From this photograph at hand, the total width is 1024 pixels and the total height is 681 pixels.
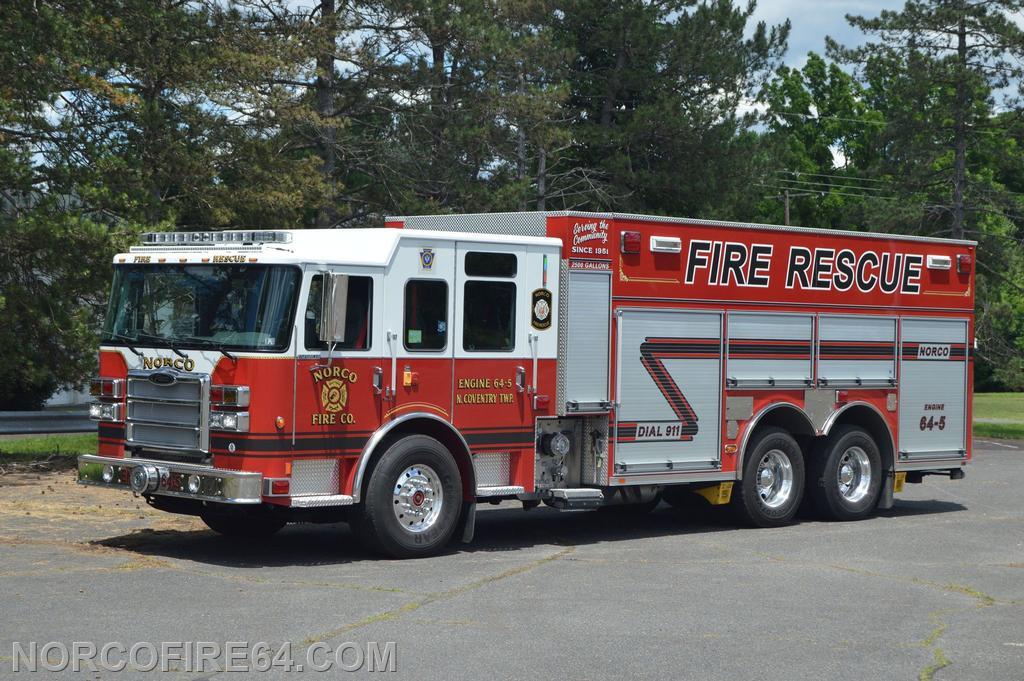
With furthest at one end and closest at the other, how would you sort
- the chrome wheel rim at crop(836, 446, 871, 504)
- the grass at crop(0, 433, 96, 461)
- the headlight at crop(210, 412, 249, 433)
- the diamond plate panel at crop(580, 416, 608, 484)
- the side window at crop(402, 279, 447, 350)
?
1. the grass at crop(0, 433, 96, 461)
2. the chrome wheel rim at crop(836, 446, 871, 504)
3. the diamond plate panel at crop(580, 416, 608, 484)
4. the side window at crop(402, 279, 447, 350)
5. the headlight at crop(210, 412, 249, 433)

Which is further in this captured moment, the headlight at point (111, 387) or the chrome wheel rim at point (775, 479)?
the chrome wheel rim at point (775, 479)

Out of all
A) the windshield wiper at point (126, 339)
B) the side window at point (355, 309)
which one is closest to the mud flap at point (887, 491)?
the side window at point (355, 309)

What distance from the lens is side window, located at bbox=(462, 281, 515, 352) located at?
12.1 meters

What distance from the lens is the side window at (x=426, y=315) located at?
11.7 m

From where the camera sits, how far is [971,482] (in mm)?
19938

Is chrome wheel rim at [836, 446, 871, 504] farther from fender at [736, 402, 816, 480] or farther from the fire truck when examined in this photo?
fender at [736, 402, 816, 480]

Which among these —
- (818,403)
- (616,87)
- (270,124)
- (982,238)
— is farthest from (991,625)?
(982,238)

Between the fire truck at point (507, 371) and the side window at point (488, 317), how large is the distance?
21mm

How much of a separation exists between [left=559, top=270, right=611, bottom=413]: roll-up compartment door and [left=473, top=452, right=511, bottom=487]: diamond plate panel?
2.49 ft

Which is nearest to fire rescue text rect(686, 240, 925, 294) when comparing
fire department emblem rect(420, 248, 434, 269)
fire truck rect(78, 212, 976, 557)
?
fire truck rect(78, 212, 976, 557)

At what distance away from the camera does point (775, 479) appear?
14.7 m

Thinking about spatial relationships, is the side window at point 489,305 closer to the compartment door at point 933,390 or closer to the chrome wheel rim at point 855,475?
the chrome wheel rim at point 855,475

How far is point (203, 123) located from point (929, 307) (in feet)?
36.3

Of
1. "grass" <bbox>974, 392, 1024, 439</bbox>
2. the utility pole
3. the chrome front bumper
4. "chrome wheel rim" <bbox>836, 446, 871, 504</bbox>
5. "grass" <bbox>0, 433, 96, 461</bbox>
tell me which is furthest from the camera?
the utility pole
